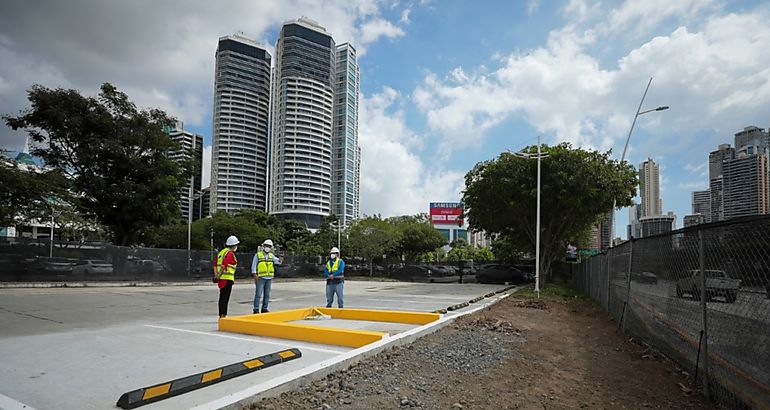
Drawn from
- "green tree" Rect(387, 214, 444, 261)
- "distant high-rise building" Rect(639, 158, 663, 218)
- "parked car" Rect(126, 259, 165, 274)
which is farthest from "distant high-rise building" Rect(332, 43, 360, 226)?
"parked car" Rect(126, 259, 165, 274)

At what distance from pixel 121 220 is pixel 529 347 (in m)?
29.0

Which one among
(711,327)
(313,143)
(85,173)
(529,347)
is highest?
(313,143)

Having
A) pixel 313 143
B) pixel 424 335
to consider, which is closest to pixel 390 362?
pixel 424 335

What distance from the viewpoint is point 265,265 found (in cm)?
1099

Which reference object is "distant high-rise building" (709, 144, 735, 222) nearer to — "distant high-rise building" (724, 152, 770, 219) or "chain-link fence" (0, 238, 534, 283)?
"distant high-rise building" (724, 152, 770, 219)

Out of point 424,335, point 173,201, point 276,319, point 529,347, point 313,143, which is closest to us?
point 529,347

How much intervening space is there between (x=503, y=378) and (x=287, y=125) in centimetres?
8271

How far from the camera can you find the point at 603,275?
14773 millimetres

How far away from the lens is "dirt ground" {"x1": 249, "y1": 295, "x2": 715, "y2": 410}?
Answer: 467cm

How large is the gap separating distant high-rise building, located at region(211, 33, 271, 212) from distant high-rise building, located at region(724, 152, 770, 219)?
6655 centimetres

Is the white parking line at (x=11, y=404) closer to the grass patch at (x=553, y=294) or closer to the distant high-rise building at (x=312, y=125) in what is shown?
the grass patch at (x=553, y=294)

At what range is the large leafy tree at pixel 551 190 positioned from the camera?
25.2 m

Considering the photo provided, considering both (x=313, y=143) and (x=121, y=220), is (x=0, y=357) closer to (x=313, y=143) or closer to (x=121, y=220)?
(x=121, y=220)

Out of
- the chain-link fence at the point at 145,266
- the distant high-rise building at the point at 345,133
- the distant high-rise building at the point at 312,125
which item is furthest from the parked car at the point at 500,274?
the distant high-rise building at the point at 345,133
